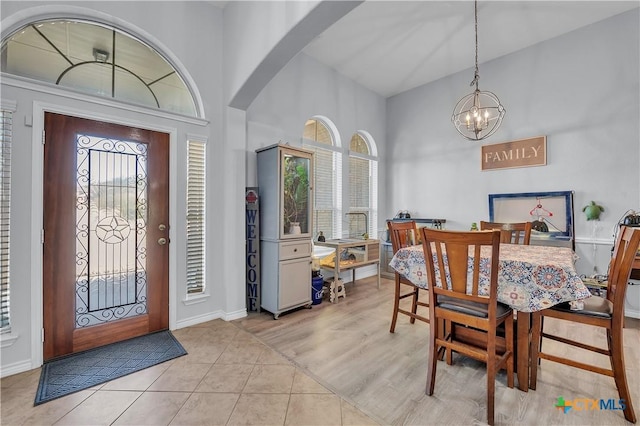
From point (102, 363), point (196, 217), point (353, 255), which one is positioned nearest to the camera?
point (102, 363)

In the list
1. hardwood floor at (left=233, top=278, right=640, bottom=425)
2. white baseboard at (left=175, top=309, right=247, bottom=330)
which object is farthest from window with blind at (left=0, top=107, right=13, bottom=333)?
hardwood floor at (left=233, top=278, right=640, bottom=425)

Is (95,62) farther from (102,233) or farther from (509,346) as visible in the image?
(509,346)

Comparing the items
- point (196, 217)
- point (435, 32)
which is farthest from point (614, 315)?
point (435, 32)

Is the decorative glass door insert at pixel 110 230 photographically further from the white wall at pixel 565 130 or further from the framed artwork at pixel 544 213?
the framed artwork at pixel 544 213

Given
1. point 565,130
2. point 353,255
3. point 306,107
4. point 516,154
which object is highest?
point 306,107

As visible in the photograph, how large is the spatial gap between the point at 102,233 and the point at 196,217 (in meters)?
0.84

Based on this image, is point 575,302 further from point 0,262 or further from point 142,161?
point 0,262

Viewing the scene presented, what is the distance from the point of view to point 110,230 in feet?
8.50

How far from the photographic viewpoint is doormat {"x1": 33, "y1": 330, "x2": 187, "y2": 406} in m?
1.99

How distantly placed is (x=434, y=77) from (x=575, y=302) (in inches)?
168

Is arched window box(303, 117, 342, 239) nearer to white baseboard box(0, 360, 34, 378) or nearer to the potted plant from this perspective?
the potted plant

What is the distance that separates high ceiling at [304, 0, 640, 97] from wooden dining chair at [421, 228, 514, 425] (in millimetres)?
2884

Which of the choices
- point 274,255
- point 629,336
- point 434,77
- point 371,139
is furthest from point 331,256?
point 434,77

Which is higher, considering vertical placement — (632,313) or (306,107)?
(306,107)
